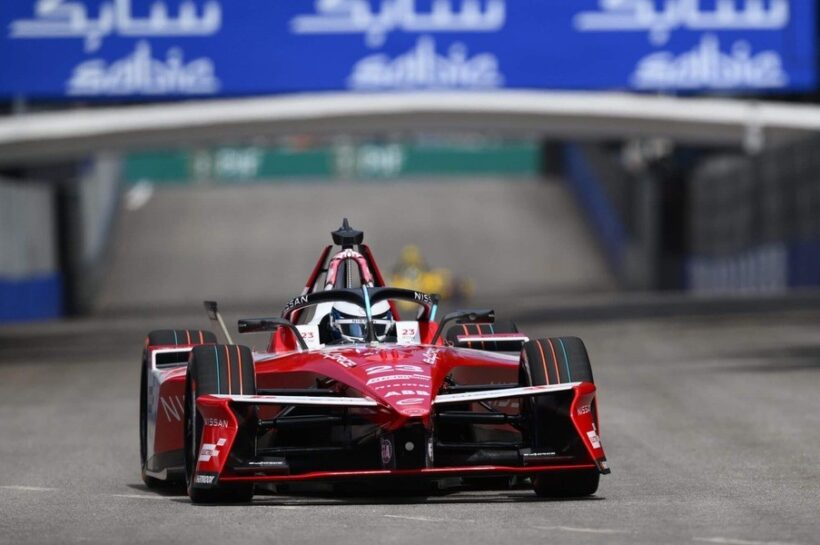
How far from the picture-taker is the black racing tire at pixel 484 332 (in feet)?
36.8

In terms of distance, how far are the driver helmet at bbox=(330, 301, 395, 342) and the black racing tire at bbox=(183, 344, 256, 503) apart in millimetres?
1304

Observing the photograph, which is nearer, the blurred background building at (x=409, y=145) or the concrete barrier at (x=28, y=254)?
the blurred background building at (x=409, y=145)

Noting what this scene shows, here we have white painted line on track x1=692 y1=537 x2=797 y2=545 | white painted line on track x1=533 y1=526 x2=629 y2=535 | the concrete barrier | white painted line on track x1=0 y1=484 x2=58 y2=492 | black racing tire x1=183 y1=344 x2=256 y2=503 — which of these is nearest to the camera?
white painted line on track x1=692 y1=537 x2=797 y2=545

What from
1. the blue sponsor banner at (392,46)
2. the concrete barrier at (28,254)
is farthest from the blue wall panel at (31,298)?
the blue sponsor banner at (392,46)

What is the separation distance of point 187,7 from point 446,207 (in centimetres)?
3423

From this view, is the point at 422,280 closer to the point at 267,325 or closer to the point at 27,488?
the point at 27,488

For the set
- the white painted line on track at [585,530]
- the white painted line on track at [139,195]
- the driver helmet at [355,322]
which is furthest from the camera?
the white painted line on track at [139,195]

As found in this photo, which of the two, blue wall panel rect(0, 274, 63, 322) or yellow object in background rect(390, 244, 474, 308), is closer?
blue wall panel rect(0, 274, 63, 322)

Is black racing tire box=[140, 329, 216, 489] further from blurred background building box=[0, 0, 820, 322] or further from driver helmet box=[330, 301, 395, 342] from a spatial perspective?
blurred background building box=[0, 0, 820, 322]

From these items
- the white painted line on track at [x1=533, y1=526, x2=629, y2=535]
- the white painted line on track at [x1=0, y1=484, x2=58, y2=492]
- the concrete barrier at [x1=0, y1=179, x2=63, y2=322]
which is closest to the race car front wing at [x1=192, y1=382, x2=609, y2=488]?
the white painted line on track at [x1=533, y1=526, x2=629, y2=535]

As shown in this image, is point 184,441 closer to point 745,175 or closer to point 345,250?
point 345,250

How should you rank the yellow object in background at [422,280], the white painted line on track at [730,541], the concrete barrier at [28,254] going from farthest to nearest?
the yellow object in background at [422,280]
the concrete barrier at [28,254]
the white painted line on track at [730,541]

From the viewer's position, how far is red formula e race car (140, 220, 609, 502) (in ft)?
29.7

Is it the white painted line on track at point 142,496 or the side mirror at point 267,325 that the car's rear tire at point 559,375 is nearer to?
the side mirror at point 267,325
